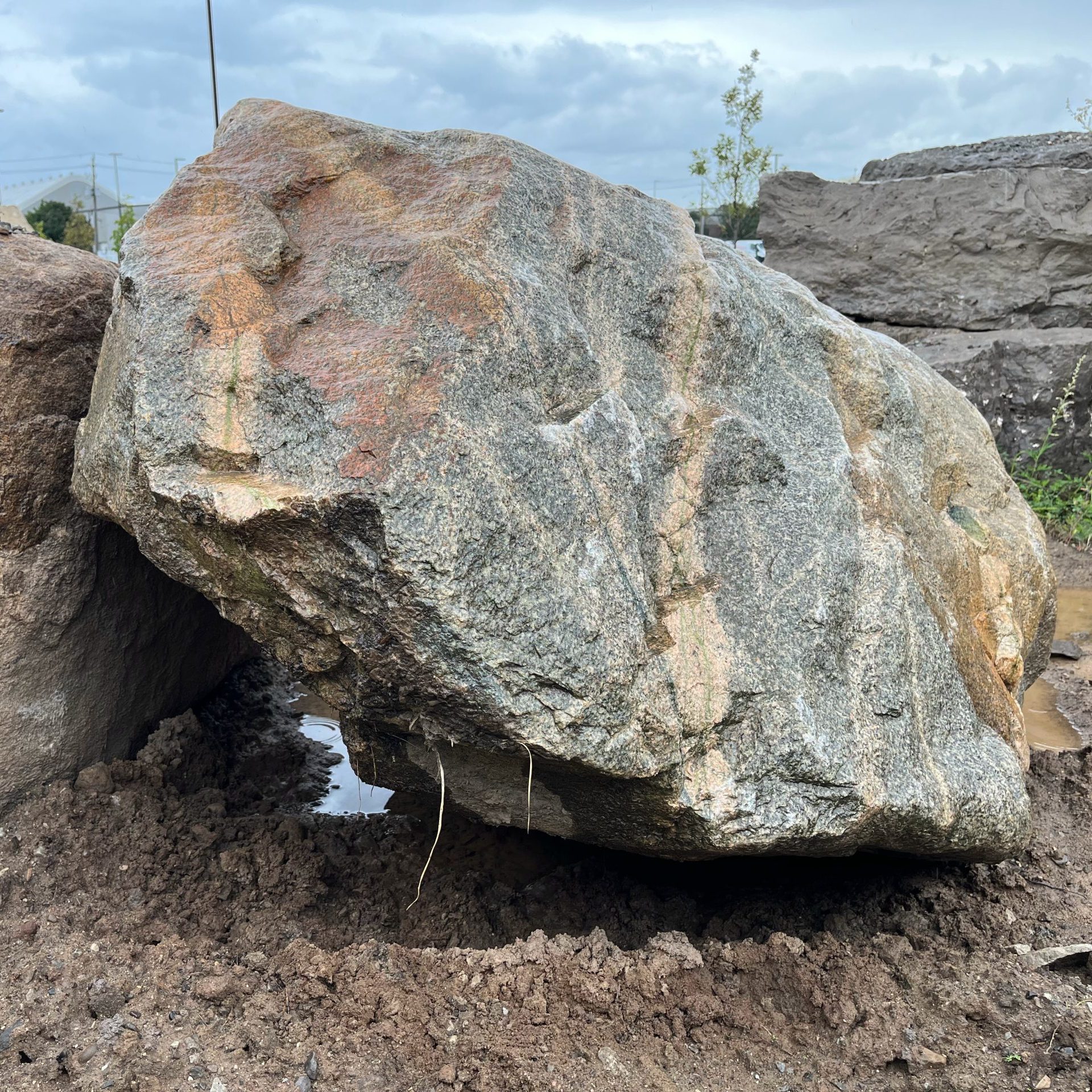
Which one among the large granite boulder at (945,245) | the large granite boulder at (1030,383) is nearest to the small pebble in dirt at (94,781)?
the large granite boulder at (1030,383)

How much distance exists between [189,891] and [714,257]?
81.0 inches

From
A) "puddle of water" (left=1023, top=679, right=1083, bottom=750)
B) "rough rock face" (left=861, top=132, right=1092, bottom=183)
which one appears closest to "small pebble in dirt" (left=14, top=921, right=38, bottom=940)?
"puddle of water" (left=1023, top=679, right=1083, bottom=750)

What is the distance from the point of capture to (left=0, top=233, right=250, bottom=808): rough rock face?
245 cm

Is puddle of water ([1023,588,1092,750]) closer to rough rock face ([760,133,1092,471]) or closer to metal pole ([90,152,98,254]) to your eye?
rough rock face ([760,133,1092,471])

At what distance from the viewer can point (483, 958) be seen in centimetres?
203

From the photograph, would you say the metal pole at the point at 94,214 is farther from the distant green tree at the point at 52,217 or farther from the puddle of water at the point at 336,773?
the puddle of water at the point at 336,773

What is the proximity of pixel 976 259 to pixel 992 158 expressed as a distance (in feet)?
2.60

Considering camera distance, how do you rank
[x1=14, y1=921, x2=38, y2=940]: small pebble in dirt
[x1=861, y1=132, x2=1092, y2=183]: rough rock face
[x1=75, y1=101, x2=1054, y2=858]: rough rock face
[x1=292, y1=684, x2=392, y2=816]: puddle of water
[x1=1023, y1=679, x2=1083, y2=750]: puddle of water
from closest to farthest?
[x1=75, y1=101, x2=1054, y2=858]: rough rock face, [x1=14, y1=921, x2=38, y2=940]: small pebble in dirt, [x1=292, y1=684, x2=392, y2=816]: puddle of water, [x1=1023, y1=679, x2=1083, y2=750]: puddle of water, [x1=861, y1=132, x2=1092, y2=183]: rough rock face

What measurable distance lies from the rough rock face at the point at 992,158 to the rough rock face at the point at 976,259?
0.01 metres

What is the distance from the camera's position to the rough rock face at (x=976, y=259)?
239 inches

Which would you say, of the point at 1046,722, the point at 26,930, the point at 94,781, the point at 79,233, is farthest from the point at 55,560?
the point at 79,233

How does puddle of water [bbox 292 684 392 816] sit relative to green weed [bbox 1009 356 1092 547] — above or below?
below

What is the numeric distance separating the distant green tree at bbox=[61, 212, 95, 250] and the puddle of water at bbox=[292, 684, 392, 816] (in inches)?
577

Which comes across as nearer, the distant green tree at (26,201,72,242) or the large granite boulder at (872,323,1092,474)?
the large granite boulder at (872,323,1092,474)
